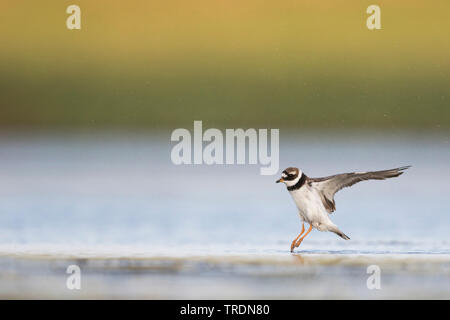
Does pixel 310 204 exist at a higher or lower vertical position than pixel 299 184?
lower

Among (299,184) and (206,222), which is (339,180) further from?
(206,222)

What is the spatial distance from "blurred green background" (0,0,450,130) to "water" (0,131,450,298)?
1.83 feet

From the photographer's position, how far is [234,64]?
1179 cm

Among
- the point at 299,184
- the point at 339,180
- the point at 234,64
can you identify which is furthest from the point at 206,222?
the point at 234,64

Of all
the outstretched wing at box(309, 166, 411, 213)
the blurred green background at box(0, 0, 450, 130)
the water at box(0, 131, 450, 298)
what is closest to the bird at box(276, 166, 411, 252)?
the outstretched wing at box(309, 166, 411, 213)

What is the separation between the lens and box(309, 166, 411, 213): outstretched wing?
21.5 feet

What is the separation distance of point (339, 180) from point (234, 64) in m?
5.34

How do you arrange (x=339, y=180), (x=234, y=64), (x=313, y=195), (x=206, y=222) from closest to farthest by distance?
(x=339, y=180) < (x=313, y=195) < (x=206, y=222) < (x=234, y=64)

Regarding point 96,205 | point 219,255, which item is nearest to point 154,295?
point 219,255

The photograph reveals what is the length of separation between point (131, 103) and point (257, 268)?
21.6 feet

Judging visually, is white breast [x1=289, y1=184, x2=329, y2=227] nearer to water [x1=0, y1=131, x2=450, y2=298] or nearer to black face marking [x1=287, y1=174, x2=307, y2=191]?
black face marking [x1=287, y1=174, x2=307, y2=191]

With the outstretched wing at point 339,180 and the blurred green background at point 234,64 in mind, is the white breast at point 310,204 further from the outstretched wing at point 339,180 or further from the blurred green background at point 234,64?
the blurred green background at point 234,64

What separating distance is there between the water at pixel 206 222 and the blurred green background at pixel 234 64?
1.83 ft

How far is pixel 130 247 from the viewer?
267 inches
